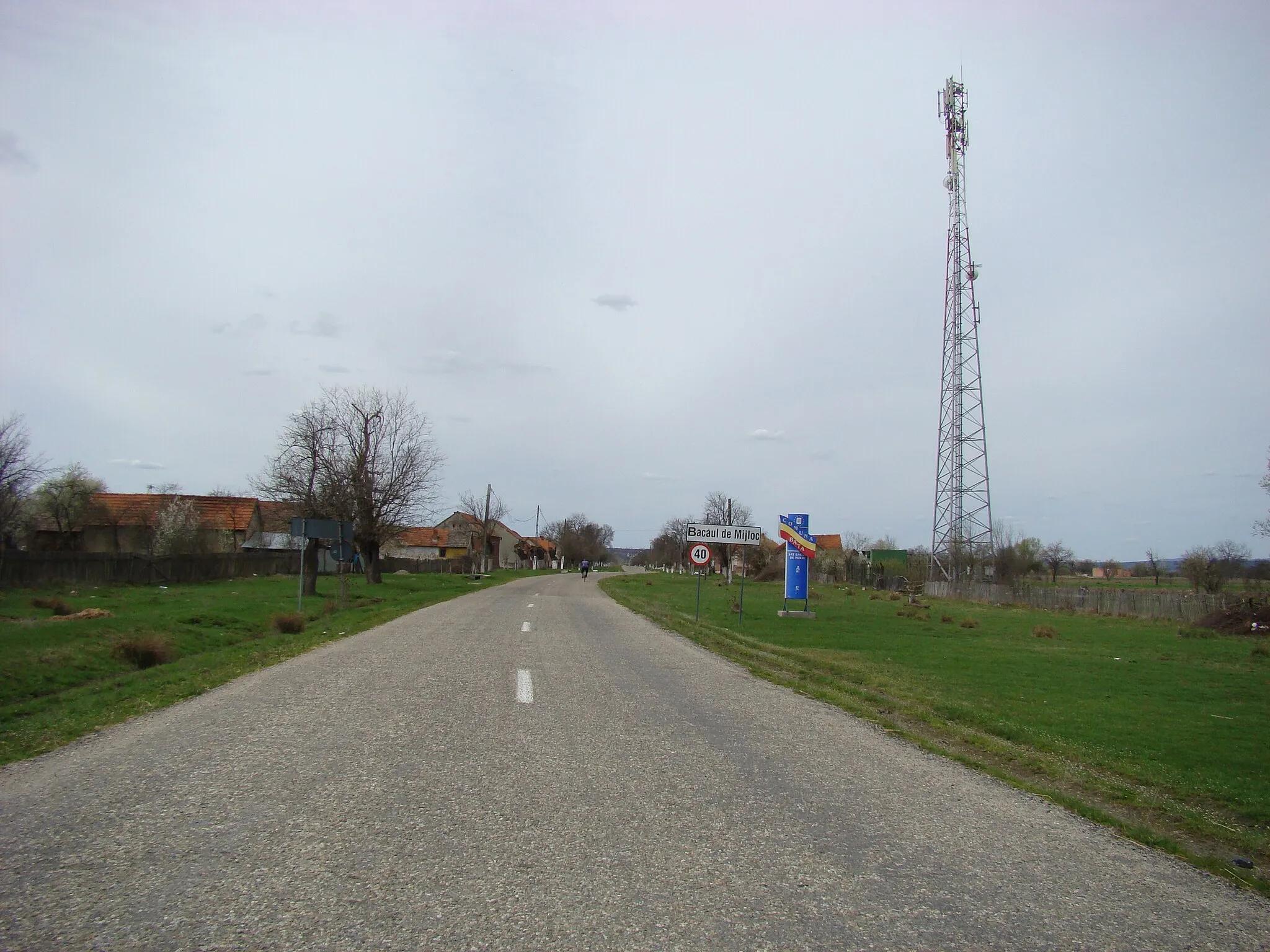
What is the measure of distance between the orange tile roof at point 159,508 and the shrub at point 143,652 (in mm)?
44237

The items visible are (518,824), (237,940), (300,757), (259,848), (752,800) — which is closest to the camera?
(237,940)

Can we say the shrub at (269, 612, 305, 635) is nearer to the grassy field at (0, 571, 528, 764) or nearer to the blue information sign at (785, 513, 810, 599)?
the grassy field at (0, 571, 528, 764)

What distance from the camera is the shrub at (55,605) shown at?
23.3m

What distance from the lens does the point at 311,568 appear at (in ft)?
125

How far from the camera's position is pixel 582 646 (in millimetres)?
15883

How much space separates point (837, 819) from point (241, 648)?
49.0 feet

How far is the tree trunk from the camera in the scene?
35594 millimetres

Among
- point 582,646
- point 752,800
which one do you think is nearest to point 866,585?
point 582,646

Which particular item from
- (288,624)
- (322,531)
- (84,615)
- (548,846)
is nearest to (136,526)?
(84,615)

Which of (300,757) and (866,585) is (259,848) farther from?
(866,585)

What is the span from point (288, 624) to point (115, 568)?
67.1ft

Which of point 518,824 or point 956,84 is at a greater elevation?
point 956,84

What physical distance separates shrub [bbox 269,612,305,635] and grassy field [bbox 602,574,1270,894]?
31.4 feet

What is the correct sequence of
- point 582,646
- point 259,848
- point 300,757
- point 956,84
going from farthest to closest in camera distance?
point 956,84 → point 582,646 → point 300,757 → point 259,848
